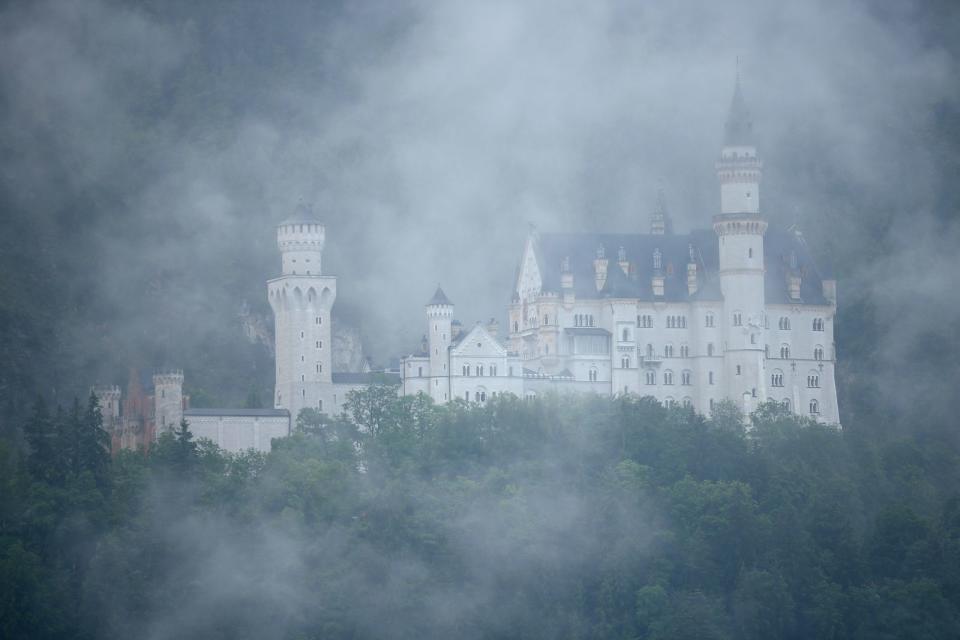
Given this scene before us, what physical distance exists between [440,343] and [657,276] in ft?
36.8

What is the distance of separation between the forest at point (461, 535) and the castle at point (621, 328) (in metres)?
1.85

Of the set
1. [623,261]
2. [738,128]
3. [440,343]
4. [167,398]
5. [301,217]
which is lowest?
[167,398]

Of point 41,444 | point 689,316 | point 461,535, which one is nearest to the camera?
point 461,535

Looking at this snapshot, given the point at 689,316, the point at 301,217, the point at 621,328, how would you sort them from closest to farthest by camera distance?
the point at 301,217
the point at 621,328
the point at 689,316

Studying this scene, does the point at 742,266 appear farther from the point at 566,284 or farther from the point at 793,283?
the point at 566,284

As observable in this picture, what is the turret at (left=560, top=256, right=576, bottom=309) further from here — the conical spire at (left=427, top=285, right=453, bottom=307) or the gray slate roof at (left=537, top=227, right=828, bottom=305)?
the conical spire at (left=427, top=285, right=453, bottom=307)

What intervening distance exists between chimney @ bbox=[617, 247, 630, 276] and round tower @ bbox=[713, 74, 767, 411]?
3852mm

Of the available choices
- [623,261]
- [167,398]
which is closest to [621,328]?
[623,261]

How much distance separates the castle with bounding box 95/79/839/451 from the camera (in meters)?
94.6

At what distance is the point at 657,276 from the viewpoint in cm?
10094

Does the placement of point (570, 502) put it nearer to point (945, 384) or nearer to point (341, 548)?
point (341, 548)

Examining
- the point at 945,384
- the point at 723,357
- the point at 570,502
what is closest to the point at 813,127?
the point at 945,384

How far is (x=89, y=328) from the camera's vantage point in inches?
4181

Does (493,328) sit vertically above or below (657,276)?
below
